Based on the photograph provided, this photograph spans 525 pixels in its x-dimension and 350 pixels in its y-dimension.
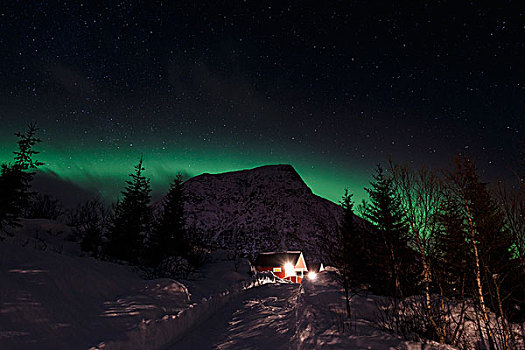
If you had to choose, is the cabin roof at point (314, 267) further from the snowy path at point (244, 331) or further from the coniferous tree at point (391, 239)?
the snowy path at point (244, 331)

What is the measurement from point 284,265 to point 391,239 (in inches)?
1932

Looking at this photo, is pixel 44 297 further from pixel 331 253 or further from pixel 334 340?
pixel 331 253

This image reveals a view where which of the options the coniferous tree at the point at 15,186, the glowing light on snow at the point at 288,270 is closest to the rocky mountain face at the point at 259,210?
the glowing light on snow at the point at 288,270

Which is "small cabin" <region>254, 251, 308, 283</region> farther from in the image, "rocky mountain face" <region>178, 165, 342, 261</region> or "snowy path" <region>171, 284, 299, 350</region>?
"snowy path" <region>171, 284, 299, 350</region>

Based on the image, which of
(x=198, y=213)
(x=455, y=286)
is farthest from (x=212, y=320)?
(x=198, y=213)

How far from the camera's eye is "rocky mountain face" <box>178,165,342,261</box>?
3479 inches

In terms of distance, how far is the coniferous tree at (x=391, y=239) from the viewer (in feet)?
32.0

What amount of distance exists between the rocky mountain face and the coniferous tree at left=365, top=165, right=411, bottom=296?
53883mm

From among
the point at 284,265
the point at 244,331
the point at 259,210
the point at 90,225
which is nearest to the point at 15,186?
the point at 90,225

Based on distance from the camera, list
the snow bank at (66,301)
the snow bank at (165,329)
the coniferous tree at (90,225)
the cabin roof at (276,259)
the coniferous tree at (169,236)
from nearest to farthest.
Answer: the snow bank at (66,301) → the snow bank at (165,329) → the coniferous tree at (90,225) → the coniferous tree at (169,236) → the cabin roof at (276,259)

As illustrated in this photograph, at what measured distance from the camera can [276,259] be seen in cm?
5884

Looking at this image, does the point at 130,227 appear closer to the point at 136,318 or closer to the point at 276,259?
the point at 136,318

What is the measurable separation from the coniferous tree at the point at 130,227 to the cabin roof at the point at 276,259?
40.2m

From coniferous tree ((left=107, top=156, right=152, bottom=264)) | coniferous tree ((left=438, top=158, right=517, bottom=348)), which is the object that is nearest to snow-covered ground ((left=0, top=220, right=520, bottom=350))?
coniferous tree ((left=438, top=158, right=517, bottom=348))
